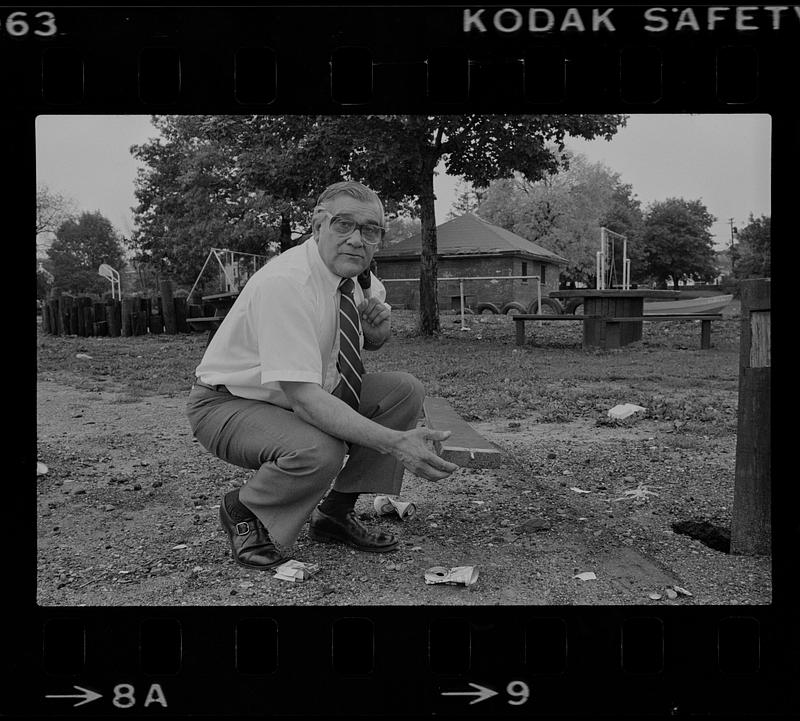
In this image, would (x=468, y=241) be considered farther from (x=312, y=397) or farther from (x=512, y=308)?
(x=512, y=308)

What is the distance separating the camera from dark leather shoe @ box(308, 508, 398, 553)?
3.46 m

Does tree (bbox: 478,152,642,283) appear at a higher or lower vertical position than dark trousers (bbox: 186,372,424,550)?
higher

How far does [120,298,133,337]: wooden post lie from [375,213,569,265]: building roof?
9.68 feet

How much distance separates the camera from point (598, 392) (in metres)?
7.39

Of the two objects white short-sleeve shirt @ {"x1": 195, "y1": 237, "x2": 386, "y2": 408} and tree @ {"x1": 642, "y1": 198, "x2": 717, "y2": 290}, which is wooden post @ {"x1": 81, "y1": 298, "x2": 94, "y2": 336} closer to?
white short-sleeve shirt @ {"x1": 195, "y1": 237, "x2": 386, "y2": 408}

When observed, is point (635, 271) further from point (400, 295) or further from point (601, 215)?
point (400, 295)

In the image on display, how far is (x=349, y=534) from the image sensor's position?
3484 mm

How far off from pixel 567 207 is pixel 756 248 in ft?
16.3

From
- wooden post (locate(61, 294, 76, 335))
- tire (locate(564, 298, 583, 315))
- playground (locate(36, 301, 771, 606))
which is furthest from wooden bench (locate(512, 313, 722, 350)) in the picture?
wooden post (locate(61, 294, 76, 335))

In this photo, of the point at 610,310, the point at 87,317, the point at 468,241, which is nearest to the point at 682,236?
the point at 468,241

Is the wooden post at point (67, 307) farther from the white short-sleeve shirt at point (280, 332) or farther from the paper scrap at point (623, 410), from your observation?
the paper scrap at point (623, 410)

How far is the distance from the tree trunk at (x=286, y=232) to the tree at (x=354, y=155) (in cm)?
1
